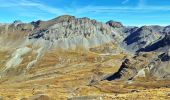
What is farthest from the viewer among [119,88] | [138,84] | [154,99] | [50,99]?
[138,84]

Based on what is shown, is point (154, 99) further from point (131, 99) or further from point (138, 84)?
point (138, 84)

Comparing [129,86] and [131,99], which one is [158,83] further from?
[131,99]

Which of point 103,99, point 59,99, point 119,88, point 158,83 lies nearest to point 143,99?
point 103,99

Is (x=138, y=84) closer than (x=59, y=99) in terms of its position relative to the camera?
No

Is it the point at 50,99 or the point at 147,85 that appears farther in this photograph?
the point at 147,85

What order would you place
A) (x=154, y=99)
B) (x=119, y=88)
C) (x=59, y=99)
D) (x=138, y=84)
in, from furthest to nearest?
1. (x=138, y=84)
2. (x=119, y=88)
3. (x=59, y=99)
4. (x=154, y=99)

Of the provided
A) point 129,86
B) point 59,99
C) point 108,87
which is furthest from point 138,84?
point 59,99

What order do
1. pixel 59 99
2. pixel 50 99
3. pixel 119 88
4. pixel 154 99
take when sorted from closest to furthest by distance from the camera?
1. pixel 154 99
2. pixel 50 99
3. pixel 59 99
4. pixel 119 88

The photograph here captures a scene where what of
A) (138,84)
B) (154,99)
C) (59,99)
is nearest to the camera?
(154,99)
